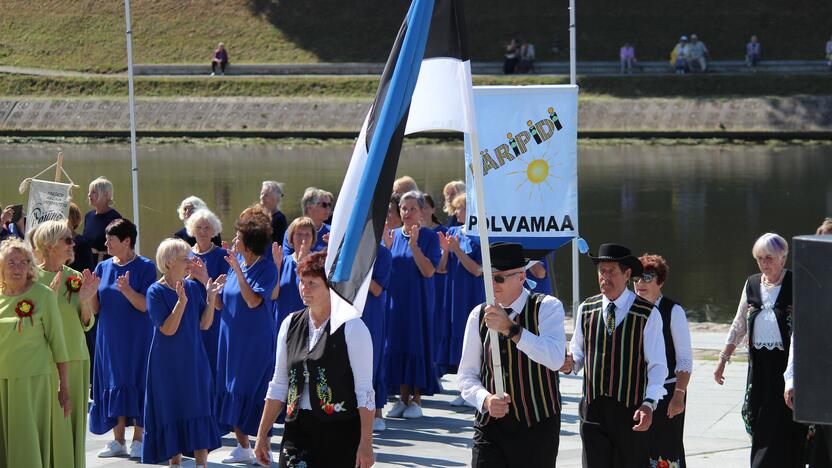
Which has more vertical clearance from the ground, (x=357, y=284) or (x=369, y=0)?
(x=369, y=0)

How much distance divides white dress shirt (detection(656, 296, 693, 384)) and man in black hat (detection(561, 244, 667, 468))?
36cm

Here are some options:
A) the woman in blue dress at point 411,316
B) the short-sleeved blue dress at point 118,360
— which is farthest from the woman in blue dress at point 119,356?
the woman in blue dress at point 411,316

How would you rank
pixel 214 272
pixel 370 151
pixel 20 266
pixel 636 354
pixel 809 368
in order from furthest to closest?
pixel 214 272
pixel 20 266
pixel 636 354
pixel 370 151
pixel 809 368

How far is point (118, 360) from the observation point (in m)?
9.18

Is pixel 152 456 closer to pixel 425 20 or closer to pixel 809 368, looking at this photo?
pixel 425 20

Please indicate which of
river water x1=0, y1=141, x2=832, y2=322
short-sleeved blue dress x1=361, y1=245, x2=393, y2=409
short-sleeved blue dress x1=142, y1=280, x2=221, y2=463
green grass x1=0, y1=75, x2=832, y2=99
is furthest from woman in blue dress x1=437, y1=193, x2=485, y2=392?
green grass x1=0, y1=75, x2=832, y2=99

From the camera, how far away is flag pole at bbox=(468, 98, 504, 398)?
5.46 meters

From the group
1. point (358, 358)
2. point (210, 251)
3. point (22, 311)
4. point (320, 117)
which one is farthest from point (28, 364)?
point (320, 117)

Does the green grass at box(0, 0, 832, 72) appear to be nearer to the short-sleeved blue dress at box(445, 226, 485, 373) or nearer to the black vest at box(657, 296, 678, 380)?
the short-sleeved blue dress at box(445, 226, 485, 373)

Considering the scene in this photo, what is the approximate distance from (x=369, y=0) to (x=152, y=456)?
5055 cm

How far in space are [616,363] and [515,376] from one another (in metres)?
0.83

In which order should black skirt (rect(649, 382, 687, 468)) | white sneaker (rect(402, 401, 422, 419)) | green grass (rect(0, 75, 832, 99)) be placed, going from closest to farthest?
black skirt (rect(649, 382, 687, 468)), white sneaker (rect(402, 401, 422, 419)), green grass (rect(0, 75, 832, 99))

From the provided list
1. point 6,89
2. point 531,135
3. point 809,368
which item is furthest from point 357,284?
point 6,89

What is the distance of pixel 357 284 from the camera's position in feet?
17.5
